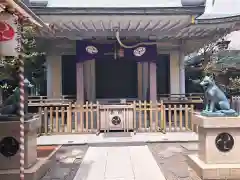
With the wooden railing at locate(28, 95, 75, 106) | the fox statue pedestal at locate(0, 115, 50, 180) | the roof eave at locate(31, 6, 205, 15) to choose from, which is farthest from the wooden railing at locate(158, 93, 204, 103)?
the fox statue pedestal at locate(0, 115, 50, 180)

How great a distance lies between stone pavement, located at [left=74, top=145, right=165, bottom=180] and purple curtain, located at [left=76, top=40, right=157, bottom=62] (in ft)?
17.3

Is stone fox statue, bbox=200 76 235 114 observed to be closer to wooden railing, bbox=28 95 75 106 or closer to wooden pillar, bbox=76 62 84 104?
wooden pillar, bbox=76 62 84 104

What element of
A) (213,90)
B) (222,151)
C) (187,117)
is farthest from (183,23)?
(222,151)

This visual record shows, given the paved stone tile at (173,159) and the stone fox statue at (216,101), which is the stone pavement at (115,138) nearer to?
the paved stone tile at (173,159)

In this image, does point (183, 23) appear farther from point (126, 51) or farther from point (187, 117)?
point (187, 117)

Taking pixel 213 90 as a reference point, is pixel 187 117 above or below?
below

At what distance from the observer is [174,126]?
40.6 feet

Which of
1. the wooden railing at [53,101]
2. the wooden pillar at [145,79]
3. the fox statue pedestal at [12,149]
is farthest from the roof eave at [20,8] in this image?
the wooden pillar at [145,79]

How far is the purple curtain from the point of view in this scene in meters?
13.4

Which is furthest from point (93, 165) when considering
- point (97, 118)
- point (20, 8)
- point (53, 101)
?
point (53, 101)

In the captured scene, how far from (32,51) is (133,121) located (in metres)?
6.26

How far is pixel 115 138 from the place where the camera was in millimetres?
10656

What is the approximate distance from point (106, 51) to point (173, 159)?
23.1 feet

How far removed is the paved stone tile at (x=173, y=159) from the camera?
618cm
